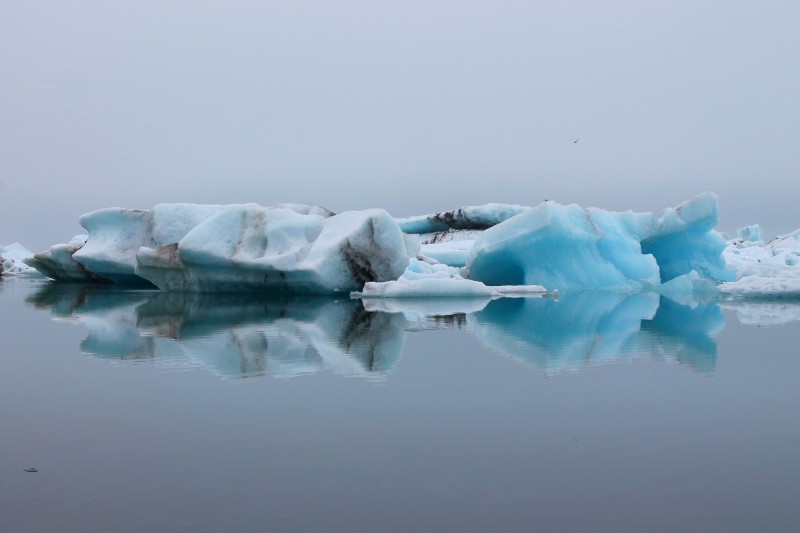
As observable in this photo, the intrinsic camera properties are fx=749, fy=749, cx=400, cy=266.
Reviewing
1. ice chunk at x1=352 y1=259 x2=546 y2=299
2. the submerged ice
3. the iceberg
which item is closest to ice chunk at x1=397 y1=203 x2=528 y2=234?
the submerged ice

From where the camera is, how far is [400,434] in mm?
2436

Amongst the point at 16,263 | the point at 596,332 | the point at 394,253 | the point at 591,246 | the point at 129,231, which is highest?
the point at 16,263

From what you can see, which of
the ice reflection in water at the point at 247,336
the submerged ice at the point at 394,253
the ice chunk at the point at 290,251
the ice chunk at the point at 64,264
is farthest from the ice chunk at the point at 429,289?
the ice chunk at the point at 64,264

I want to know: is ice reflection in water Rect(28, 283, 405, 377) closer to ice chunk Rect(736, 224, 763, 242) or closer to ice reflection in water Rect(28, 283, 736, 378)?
ice reflection in water Rect(28, 283, 736, 378)

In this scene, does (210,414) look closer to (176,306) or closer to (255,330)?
(255,330)

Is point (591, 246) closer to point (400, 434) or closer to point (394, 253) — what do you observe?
point (394, 253)

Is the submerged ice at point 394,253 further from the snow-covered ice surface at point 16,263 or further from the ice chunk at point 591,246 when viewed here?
the snow-covered ice surface at point 16,263

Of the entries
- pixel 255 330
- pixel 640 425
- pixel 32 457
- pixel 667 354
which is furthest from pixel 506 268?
pixel 32 457

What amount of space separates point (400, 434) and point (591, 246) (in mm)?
10033

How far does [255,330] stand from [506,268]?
23.6 ft

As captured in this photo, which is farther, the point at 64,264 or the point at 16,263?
the point at 16,263

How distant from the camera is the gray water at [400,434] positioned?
174cm

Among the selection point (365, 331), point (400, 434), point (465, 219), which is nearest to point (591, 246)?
point (365, 331)

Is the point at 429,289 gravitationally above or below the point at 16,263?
below
